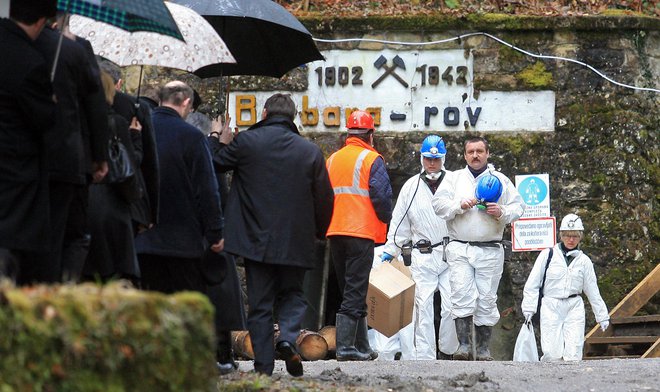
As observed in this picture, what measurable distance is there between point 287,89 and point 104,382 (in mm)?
12767

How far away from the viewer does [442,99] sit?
52.6ft

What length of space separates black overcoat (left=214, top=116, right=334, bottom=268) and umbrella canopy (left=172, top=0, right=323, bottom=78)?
2.09 metres

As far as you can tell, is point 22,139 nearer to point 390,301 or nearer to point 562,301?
point 390,301

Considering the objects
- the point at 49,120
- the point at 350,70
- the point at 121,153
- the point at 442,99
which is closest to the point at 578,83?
the point at 442,99

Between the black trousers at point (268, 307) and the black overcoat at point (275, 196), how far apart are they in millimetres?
145

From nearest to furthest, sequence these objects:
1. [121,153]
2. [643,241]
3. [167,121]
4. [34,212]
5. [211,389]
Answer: [211,389] → [34,212] → [121,153] → [167,121] → [643,241]

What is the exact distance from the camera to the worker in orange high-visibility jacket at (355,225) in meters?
11.6

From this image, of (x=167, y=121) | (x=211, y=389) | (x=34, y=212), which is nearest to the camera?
(x=211, y=389)

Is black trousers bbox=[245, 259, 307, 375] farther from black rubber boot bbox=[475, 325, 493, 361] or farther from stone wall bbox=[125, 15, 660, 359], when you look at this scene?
stone wall bbox=[125, 15, 660, 359]

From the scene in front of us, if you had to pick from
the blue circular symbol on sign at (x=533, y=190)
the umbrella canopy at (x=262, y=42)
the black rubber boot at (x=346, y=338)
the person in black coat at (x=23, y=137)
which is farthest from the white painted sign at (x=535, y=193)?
the person in black coat at (x=23, y=137)

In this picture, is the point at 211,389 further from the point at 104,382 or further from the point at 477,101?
the point at 477,101

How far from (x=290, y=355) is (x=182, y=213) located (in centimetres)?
111

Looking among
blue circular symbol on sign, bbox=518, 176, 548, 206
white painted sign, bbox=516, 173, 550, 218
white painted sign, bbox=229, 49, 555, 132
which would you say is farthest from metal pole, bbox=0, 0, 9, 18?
blue circular symbol on sign, bbox=518, 176, 548, 206

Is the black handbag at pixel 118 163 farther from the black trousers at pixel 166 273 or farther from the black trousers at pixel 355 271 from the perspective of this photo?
the black trousers at pixel 355 271
